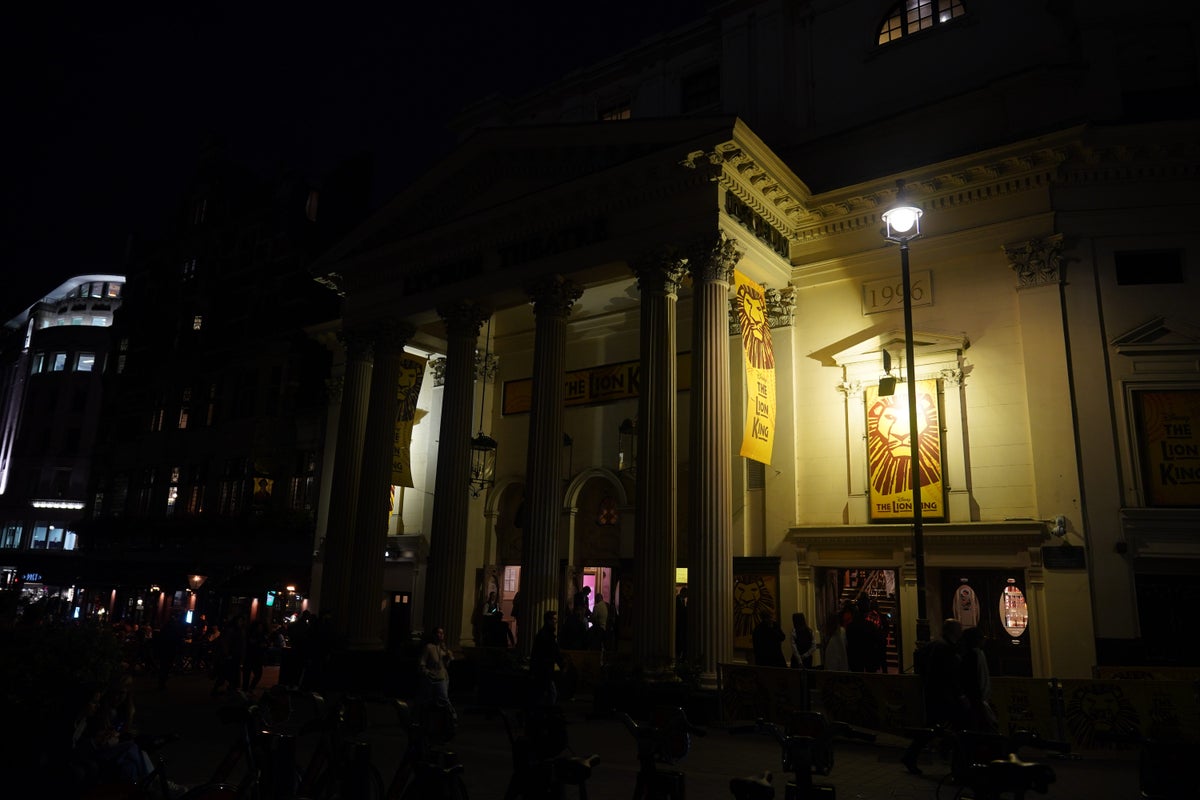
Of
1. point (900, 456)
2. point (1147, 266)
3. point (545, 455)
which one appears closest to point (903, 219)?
point (900, 456)

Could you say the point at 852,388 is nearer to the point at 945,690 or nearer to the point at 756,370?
the point at 756,370

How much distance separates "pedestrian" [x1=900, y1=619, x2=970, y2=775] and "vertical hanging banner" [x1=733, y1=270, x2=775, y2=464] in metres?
5.73

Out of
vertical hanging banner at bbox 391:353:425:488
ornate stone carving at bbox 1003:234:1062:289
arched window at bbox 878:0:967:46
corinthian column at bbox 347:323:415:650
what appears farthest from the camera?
vertical hanging banner at bbox 391:353:425:488

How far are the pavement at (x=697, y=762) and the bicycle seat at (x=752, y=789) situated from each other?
8.50 feet

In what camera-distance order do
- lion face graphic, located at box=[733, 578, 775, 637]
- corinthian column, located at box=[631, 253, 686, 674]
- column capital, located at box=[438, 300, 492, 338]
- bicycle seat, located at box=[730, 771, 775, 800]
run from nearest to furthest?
bicycle seat, located at box=[730, 771, 775, 800] → corinthian column, located at box=[631, 253, 686, 674] → lion face graphic, located at box=[733, 578, 775, 637] → column capital, located at box=[438, 300, 492, 338]

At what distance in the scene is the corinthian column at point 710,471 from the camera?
13.9 m

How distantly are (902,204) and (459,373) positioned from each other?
10.2 metres

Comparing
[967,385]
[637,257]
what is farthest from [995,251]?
[637,257]

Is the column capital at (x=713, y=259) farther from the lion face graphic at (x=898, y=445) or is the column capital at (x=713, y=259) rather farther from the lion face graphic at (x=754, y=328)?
the lion face graphic at (x=898, y=445)

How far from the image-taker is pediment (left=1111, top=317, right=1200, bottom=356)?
1441cm

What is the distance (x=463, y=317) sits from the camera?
Answer: 19.1 m

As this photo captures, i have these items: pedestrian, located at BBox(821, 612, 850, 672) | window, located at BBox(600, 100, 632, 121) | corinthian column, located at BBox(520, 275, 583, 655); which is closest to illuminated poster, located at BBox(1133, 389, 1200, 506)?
pedestrian, located at BBox(821, 612, 850, 672)

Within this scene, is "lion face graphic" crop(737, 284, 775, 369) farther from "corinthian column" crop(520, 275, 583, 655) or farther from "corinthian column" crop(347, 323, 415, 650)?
"corinthian column" crop(347, 323, 415, 650)

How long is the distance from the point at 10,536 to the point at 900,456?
2208 inches
